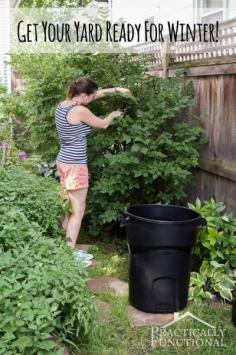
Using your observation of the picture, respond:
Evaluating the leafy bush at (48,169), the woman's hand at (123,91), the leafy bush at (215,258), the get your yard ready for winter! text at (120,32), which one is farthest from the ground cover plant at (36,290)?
the leafy bush at (48,169)

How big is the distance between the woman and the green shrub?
157cm

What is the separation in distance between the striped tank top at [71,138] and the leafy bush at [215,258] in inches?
52.0

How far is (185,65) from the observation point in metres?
4.91

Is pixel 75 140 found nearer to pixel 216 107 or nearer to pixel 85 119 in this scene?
pixel 85 119

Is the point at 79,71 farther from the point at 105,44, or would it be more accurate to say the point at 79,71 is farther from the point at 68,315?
the point at 68,315

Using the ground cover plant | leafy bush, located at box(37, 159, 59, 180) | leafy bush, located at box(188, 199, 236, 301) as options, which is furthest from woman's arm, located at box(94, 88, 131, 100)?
leafy bush, located at box(37, 159, 59, 180)

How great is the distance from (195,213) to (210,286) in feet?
2.00

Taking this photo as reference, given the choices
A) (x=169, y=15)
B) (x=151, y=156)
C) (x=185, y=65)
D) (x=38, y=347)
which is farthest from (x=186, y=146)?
(x=169, y=15)

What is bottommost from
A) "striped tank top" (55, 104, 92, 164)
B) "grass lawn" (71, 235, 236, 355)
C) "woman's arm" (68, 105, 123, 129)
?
"grass lawn" (71, 235, 236, 355)

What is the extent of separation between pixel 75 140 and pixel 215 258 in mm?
1670

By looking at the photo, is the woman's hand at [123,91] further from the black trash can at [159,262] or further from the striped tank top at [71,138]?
the black trash can at [159,262]

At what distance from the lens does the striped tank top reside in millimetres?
4367

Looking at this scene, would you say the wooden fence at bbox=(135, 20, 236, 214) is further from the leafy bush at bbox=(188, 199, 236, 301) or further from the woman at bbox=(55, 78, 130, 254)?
the woman at bbox=(55, 78, 130, 254)

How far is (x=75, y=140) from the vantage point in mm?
4418
